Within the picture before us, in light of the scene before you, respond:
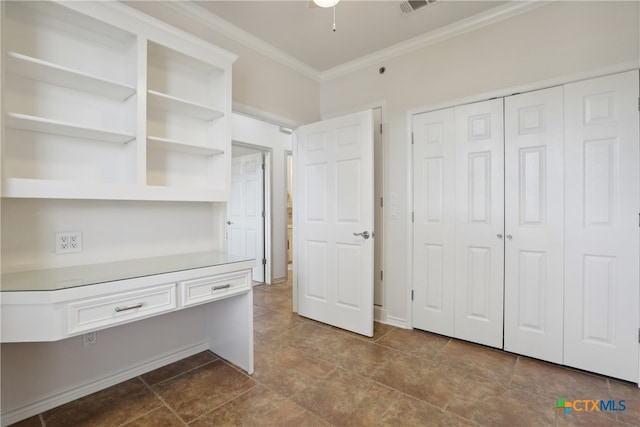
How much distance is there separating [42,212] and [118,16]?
Result: 4.08 ft

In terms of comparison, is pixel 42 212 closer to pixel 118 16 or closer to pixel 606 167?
pixel 118 16

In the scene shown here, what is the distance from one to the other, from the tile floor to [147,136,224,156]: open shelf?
1.65 meters

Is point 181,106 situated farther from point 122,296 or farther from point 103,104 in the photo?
point 122,296

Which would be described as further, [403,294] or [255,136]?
[255,136]

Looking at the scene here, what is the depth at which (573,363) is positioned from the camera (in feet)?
7.04

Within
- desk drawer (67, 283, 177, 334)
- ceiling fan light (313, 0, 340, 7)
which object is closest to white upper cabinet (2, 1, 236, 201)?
desk drawer (67, 283, 177, 334)

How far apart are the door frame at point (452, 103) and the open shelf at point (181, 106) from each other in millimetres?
1762

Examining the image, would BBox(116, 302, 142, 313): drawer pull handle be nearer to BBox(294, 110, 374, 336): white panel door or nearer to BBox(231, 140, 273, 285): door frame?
BBox(294, 110, 374, 336): white panel door

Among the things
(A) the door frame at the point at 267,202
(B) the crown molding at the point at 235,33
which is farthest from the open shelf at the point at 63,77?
(A) the door frame at the point at 267,202

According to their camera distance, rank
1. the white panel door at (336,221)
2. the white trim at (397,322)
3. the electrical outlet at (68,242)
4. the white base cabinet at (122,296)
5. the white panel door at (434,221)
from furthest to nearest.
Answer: the white trim at (397,322), the white panel door at (336,221), the white panel door at (434,221), the electrical outlet at (68,242), the white base cabinet at (122,296)

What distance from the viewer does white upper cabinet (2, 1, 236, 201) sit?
5.27ft

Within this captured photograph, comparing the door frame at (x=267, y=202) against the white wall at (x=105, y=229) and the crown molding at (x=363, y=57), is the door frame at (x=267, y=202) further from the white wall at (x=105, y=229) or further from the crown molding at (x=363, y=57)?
the white wall at (x=105, y=229)

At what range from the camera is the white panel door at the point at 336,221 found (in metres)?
2.79

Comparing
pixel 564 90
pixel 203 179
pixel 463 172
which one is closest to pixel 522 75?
pixel 564 90
